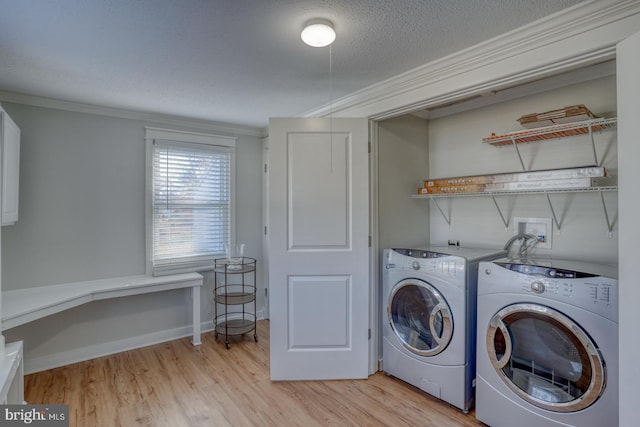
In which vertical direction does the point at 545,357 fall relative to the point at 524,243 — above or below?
below

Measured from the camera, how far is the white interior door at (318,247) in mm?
2562

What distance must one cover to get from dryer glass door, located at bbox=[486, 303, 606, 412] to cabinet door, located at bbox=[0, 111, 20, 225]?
3.12m

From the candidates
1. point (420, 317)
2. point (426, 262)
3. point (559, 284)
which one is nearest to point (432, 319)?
point (420, 317)

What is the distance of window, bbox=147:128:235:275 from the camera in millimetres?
3363

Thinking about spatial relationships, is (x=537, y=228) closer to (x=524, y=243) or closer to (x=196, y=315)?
(x=524, y=243)

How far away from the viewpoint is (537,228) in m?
2.43

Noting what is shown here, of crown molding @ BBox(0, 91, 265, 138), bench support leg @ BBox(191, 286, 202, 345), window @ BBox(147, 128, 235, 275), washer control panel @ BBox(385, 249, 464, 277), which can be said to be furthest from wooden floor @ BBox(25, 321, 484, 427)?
crown molding @ BBox(0, 91, 265, 138)

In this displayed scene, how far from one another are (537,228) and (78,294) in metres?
3.58

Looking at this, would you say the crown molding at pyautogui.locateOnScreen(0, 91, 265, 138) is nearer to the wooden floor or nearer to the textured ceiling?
the textured ceiling

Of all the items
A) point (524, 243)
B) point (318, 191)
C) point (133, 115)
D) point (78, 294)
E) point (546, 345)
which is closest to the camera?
point (546, 345)

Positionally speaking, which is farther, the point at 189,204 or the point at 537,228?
the point at 189,204

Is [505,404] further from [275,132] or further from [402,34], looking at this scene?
[275,132]

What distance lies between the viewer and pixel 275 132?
2.57 meters

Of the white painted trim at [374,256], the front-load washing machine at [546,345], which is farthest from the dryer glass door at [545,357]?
the white painted trim at [374,256]
